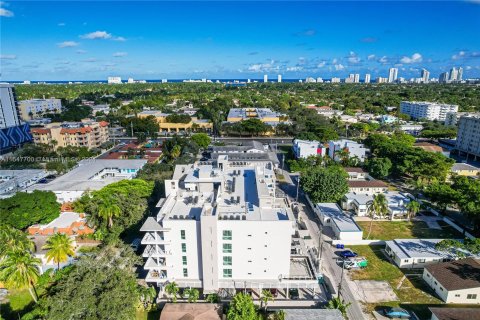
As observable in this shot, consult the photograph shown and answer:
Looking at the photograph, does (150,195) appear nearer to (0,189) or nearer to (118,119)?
(0,189)

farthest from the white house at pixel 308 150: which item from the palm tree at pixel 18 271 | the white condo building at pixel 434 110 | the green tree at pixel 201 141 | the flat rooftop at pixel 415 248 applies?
the white condo building at pixel 434 110

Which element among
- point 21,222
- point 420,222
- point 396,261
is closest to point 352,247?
point 396,261

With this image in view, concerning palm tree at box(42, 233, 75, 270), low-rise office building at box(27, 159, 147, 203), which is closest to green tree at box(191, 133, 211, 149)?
low-rise office building at box(27, 159, 147, 203)

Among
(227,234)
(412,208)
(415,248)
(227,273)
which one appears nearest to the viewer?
(227,234)

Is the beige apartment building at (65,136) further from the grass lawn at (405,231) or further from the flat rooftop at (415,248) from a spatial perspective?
the flat rooftop at (415,248)

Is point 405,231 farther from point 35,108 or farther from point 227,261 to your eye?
point 35,108

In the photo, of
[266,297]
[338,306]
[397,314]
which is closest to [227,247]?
[266,297]
